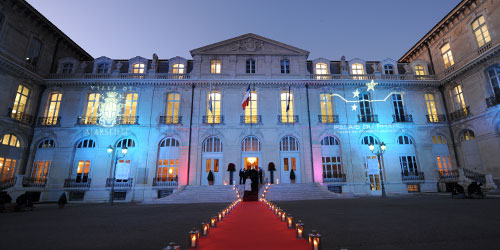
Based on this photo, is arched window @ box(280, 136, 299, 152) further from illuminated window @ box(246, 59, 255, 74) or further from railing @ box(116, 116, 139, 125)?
railing @ box(116, 116, 139, 125)

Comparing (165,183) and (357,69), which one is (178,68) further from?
(357,69)

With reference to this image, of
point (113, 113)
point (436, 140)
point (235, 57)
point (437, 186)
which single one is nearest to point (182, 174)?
point (113, 113)

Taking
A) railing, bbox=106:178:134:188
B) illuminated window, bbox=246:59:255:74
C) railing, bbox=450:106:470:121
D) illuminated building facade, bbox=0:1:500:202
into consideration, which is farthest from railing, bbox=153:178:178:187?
railing, bbox=450:106:470:121

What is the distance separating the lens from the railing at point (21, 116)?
60.1 feet

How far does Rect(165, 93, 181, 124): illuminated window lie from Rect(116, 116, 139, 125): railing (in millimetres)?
2678

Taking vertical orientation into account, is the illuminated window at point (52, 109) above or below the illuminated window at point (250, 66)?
below

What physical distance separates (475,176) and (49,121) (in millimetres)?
36105

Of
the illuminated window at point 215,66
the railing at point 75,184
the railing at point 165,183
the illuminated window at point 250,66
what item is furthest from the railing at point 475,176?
the railing at point 75,184

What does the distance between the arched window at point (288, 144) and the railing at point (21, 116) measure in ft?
72.4

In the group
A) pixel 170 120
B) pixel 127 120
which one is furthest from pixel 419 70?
pixel 127 120

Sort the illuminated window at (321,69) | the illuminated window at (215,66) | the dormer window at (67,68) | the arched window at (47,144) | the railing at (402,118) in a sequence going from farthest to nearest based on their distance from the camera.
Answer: the illuminated window at (321,69) → the illuminated window at (215,66) → the dormer window at (67,68) → the railing at (402,118) → the arched window at (47,144)

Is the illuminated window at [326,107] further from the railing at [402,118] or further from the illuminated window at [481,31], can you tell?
the illuminated window at [481,31]

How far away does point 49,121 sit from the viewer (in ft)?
67.5

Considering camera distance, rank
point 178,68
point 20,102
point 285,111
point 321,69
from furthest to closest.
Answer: point 321,69 → point 178,68 → point 285,111 → point 20,102
